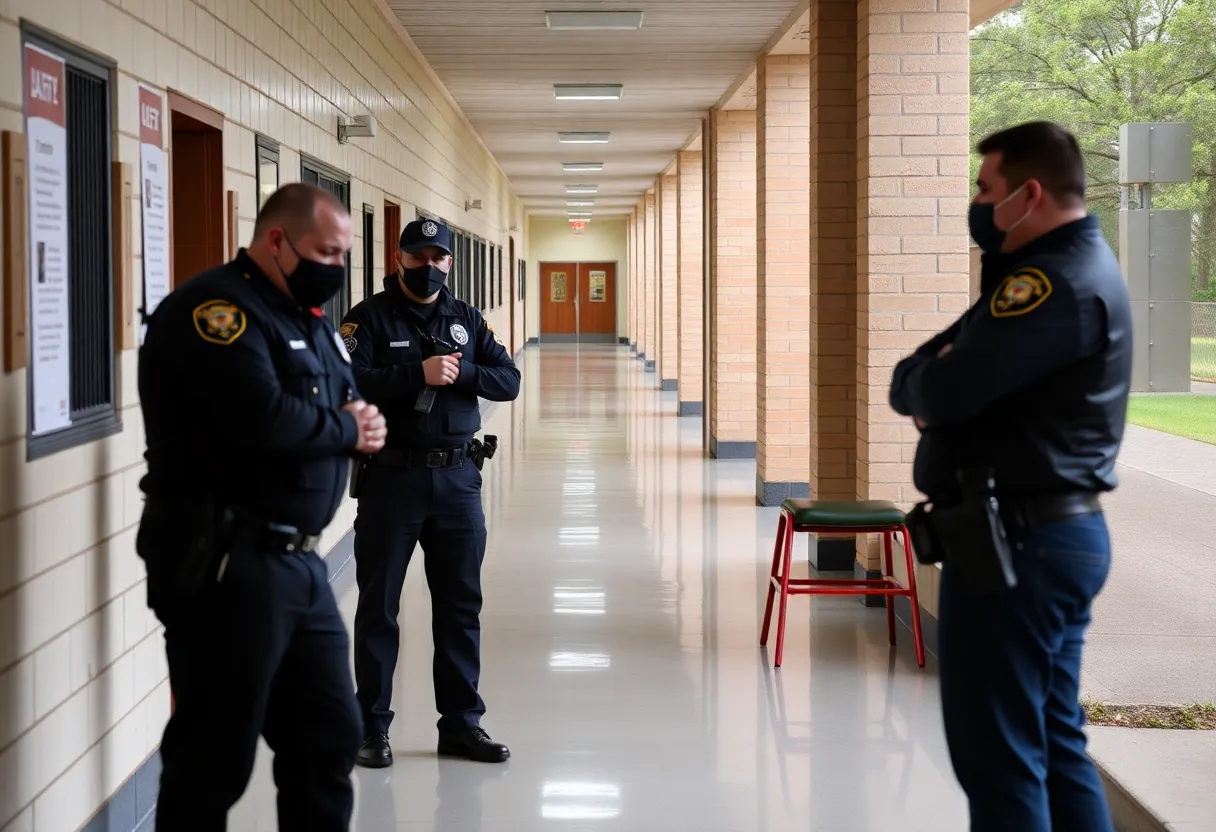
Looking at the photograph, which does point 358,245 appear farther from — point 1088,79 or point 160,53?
point 1088,79

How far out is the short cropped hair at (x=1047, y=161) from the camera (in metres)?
2.63

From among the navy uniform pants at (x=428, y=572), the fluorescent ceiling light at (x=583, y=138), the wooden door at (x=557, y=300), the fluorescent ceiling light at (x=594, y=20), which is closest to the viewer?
the navy uniform pants at (x=428, y=572)

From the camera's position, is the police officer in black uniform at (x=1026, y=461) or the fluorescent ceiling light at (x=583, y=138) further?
the fluorescent ceiling light at (x=583, y=138)

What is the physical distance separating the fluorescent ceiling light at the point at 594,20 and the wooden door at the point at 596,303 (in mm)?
28928

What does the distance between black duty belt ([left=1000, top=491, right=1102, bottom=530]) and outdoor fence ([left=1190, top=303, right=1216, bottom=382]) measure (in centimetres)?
1158

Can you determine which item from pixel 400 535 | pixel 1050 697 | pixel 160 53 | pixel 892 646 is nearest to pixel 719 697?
pixel 892 646

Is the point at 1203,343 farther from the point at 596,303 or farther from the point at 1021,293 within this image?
the point at 596,303

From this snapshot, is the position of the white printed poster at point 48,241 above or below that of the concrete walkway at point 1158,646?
above

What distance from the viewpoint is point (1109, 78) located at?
636 inches

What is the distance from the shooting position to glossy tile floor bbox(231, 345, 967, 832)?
384 centimetres

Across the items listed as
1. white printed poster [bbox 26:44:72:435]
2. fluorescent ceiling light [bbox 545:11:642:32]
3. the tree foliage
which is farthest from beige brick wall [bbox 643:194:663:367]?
white printed poster [bbox 26:44:72:435]

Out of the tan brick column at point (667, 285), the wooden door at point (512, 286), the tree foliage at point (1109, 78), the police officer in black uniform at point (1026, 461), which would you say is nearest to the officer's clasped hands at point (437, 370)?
the police officer in black uniform at point (1026, 461)

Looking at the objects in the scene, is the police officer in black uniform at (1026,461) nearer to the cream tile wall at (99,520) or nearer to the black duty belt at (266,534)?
the black duty belt at (266,534)

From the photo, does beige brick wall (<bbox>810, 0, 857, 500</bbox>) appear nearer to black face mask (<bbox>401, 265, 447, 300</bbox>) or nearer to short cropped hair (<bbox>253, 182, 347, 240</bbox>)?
black face mask (<bbox>401, 265, 447, 300</bbox>)
